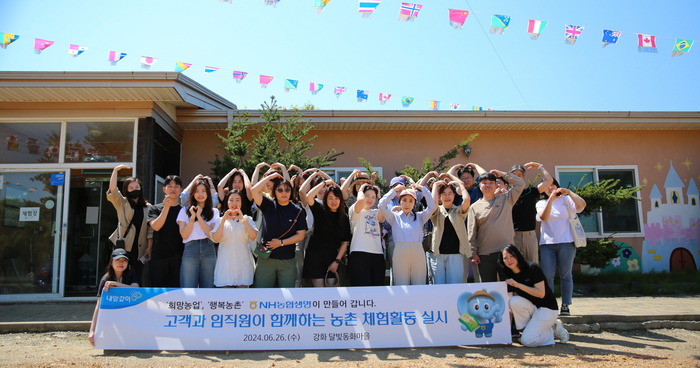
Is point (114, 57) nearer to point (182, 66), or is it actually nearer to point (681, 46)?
point (182, 66)

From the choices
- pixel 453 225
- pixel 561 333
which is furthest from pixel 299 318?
pixel 561 333

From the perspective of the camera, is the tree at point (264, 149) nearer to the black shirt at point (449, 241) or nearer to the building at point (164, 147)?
the building at point (164, 147)

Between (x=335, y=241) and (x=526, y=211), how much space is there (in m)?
2.26

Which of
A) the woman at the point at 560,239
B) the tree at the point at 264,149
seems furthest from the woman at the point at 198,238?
the woman at the point at 560,239

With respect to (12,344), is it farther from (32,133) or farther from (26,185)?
(32,133)

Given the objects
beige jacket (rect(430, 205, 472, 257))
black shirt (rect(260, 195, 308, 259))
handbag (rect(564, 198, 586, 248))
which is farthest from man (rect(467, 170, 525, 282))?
black shirt (rect(260, 195, 308, 259))

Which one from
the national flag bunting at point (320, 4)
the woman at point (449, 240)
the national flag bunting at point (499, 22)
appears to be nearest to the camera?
the woman at point (449, 240)

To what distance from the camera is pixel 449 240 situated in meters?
4.55

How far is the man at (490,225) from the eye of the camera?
453 centimetres

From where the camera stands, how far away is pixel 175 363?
3621 millimetres

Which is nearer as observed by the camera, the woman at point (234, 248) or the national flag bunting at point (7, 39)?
the woman at point (234, 248)

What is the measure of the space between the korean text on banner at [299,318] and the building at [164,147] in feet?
10.9

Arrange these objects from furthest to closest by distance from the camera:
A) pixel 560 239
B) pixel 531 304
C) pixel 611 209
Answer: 1. pixel 611 209
2. pixel 560 239
3. pixel 531 304

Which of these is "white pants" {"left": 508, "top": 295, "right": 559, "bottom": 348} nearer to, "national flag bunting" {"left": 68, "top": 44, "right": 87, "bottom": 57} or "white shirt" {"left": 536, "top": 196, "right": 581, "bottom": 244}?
"white shirt" {"left": 536, "top": 196, "right": 581, "bottom": 244}
